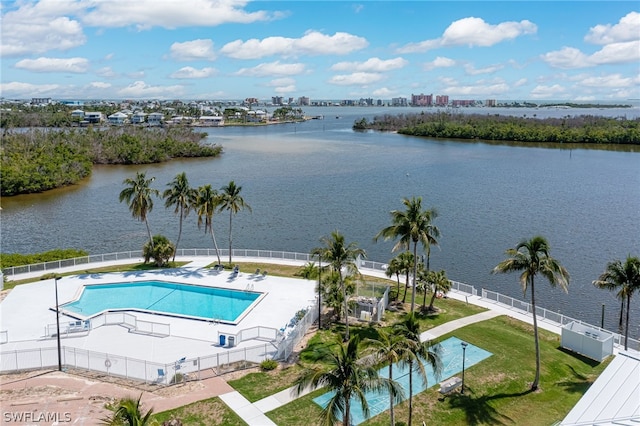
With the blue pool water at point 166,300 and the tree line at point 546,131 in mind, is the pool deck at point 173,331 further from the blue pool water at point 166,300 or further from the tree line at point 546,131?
the tree line at point 546,131

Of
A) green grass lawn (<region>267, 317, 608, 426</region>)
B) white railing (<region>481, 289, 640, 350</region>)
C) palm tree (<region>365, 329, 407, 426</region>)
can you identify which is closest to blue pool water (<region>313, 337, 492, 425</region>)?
green grass lawn (<region>267, 317, 608, 426</region>)

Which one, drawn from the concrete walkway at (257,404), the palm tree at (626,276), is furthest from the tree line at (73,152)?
the palm tree at (626,276)

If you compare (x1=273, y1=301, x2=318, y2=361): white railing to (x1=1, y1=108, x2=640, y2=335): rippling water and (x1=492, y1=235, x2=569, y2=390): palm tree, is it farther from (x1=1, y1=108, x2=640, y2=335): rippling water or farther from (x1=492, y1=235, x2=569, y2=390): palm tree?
(x1=1, y1=108, x2=640, y2=335): rippling water

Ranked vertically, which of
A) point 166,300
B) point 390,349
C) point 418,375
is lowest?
point 418,375

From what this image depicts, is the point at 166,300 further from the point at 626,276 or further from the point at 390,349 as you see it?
the point at 626,276

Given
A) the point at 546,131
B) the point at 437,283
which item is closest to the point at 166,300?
the point at 437,283

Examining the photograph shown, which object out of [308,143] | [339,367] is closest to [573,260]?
[339,367]
